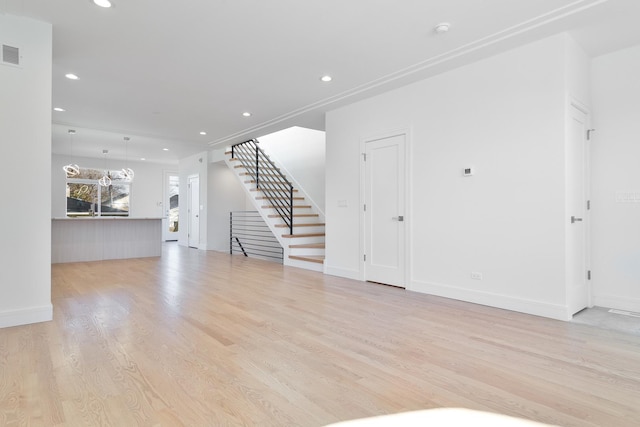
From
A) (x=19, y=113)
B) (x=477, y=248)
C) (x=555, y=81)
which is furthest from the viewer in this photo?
(x=477, y=248)

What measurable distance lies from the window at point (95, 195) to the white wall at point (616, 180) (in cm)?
1203

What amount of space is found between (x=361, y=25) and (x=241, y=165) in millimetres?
5893

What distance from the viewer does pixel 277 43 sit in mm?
3643

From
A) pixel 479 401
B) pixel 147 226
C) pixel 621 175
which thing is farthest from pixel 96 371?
pixel 147 226

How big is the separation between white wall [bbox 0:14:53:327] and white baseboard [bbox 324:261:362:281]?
370 centimetres

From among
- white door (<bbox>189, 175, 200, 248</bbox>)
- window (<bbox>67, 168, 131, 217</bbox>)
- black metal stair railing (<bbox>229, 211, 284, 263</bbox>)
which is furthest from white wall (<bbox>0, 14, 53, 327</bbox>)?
window (<bbox>67, 168, 131, 217</bbox>)

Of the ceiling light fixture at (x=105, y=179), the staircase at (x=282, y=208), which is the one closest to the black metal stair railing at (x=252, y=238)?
the staircase at (x=282, y=208)

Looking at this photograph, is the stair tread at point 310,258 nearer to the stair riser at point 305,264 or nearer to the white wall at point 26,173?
the stair riser at point 305,264

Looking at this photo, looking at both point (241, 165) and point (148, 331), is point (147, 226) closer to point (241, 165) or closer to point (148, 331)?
point (241, 165)

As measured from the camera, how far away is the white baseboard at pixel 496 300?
3.32 m

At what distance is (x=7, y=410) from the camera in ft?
5.77

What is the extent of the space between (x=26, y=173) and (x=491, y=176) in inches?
180

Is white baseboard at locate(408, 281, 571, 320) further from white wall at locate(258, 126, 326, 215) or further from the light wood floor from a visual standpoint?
white wall at locate(258, 126, 326, 215)

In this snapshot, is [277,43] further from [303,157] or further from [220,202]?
[220,202]
